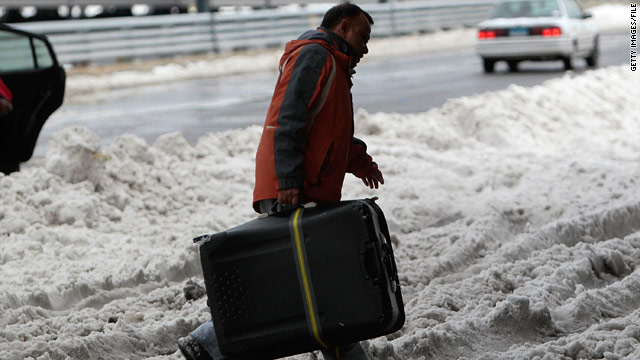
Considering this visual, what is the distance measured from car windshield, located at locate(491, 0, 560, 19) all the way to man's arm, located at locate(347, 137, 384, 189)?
15.8m

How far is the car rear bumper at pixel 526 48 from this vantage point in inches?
728

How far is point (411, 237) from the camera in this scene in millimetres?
6422

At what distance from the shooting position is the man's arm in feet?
13.8

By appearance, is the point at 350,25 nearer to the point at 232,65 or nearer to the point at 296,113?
the point at 296,113

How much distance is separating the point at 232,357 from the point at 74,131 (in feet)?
15.4

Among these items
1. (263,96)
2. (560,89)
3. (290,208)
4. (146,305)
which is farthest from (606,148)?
(263,96)

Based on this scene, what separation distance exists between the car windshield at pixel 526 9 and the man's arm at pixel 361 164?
15774 mm

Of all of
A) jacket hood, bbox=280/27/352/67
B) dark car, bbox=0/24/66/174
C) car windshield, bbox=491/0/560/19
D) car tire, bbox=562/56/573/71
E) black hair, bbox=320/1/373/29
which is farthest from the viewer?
car windshield, bbox=491/0/560/19

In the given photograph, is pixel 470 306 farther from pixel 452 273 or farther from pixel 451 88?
pixel 451 88

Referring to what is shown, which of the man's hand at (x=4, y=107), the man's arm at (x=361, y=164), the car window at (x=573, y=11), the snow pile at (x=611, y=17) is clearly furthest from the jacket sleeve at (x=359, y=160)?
the snow pile at (x=611, y=17)

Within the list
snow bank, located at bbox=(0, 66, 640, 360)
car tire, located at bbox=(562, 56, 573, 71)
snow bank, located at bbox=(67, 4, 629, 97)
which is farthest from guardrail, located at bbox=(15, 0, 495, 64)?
snow bank, located at bbox=(0, 66, 640, 360)

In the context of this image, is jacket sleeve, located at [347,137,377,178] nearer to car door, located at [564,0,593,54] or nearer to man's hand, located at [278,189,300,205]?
man's hand, located at [278,189,300,205]

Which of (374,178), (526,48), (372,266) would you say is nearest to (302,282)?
(372,266)

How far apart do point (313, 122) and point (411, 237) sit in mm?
2913
